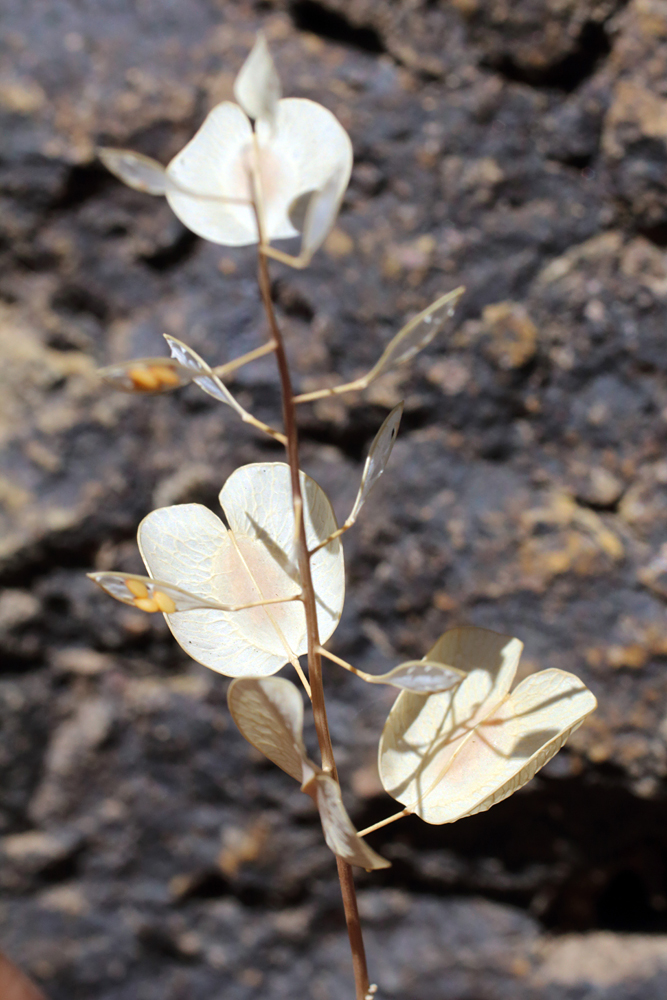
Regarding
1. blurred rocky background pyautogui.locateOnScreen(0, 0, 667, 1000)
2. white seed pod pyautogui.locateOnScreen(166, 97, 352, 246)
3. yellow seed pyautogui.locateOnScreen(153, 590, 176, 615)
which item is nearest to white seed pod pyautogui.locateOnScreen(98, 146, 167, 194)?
white seed pod pyautogui.locateOnScreen(166, 97, 352, 246)

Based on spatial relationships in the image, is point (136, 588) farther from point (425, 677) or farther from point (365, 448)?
point (365, 448)

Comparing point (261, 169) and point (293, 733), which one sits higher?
point (261, 169)

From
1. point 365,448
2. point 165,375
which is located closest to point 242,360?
point 165,375

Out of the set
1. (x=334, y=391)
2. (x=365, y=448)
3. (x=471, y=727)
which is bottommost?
(x=365, y=448)

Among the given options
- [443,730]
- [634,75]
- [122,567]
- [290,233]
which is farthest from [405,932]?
[634,75]

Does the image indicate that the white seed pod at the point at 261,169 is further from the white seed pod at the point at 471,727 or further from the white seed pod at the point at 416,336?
the white seed pod at the point at 471,727

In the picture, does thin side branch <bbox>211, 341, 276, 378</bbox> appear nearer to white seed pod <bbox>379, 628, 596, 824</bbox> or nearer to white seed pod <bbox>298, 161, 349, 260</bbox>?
white seed pod <bbox>298, 161, 349, 260</bbox>

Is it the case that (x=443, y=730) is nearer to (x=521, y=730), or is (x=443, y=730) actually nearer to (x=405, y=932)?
(x=521, y=730)
